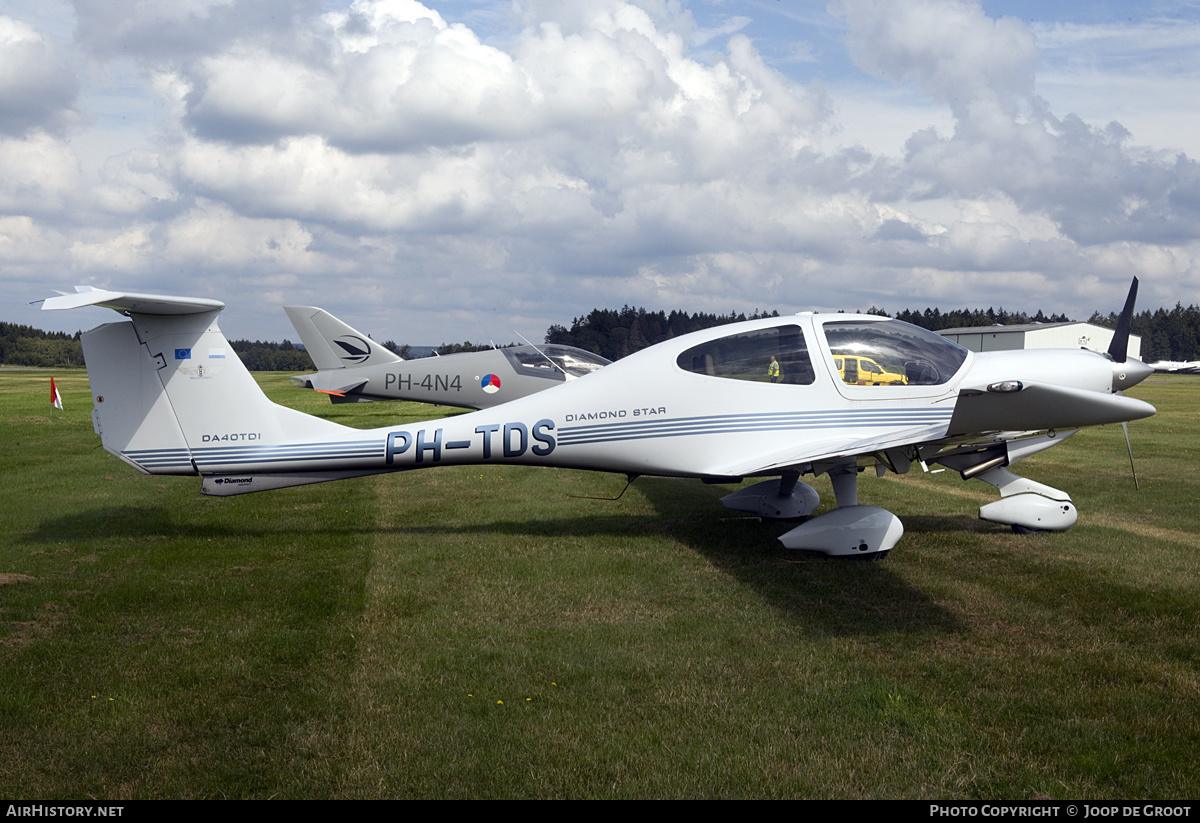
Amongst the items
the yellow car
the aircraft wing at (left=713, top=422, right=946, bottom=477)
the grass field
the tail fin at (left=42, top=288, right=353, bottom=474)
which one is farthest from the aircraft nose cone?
the tail fin at (left=42, top=288, right=353, bottom=474)

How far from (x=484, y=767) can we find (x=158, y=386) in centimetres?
577

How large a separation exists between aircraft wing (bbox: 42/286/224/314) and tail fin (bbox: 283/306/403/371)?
49.5ft

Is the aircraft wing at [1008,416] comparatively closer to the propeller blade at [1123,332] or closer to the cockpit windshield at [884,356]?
the cockpit windshield at [884,356]

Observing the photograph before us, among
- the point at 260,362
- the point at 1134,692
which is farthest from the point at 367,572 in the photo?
the point at 260,362

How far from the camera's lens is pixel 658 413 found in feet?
26.7

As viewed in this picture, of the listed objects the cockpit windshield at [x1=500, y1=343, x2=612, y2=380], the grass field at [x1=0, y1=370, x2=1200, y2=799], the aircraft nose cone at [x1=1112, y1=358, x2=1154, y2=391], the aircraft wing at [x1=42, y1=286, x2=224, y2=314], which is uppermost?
the aircraft wing at [x1=42, y1=286, x2=224, y2=314]

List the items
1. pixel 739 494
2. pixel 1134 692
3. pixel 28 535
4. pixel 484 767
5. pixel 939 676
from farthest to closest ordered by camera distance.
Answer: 1. pixel 739 494
2. pixel 28 535
3. pixel 939 676
4. pixel 1134 692
5. pixel 484 767

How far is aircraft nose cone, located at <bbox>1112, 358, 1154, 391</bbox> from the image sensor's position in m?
8.38

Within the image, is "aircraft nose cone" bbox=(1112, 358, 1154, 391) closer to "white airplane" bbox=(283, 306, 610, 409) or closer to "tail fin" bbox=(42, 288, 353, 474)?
"tail fin" bbox=(42, 288, 353, 474)

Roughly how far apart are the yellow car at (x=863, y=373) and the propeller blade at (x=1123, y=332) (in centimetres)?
245

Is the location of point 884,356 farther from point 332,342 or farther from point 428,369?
point 332,342

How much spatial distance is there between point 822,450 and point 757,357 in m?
1.25
